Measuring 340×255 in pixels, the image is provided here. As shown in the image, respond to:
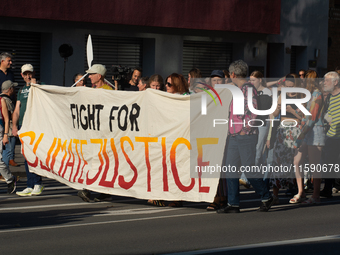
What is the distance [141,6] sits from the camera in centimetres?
2177

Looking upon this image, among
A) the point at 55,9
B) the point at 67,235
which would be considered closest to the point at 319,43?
the point at 55,9

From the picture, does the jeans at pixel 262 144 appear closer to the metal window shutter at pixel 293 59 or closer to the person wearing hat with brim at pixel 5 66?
the person wearing hat with brim at pixel 5 66

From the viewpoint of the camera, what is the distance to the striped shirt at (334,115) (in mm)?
10375

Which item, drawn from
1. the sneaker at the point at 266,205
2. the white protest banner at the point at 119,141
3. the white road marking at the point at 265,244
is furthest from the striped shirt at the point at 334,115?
the white road marking at the point at 265,244

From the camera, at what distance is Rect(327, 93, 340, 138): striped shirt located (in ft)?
34.0

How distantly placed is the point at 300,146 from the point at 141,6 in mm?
12355

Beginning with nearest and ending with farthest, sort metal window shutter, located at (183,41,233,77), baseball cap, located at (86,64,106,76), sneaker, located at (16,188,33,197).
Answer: baseball cap, located at (86,64,106,76) → sneaker, located at (16,188,33,197) → metal window shutter, located at (183,41,233,77)

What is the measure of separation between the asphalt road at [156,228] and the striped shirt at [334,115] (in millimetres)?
1062

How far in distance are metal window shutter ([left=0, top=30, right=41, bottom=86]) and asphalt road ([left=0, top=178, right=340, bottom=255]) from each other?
34.3 ft

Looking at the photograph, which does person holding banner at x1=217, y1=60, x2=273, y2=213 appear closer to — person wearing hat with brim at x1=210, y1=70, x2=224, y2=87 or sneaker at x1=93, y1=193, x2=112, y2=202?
person wearing hat with brim at x1=210, y1=70, x2=224, y2=87

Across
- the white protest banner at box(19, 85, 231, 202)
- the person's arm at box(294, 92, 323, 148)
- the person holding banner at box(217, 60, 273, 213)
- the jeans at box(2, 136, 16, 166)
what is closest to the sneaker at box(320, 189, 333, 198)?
the person's arm at box(294, 92, 323, 148)

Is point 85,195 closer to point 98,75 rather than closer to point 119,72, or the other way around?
point 98,75

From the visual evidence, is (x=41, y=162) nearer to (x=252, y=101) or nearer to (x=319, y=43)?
(x=252, y=101)

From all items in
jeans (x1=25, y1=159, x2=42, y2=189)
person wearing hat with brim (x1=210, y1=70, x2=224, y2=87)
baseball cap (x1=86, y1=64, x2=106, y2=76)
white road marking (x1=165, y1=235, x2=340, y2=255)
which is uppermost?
baseball cap (x1=86, y1=64, x2=106, y2=76)
